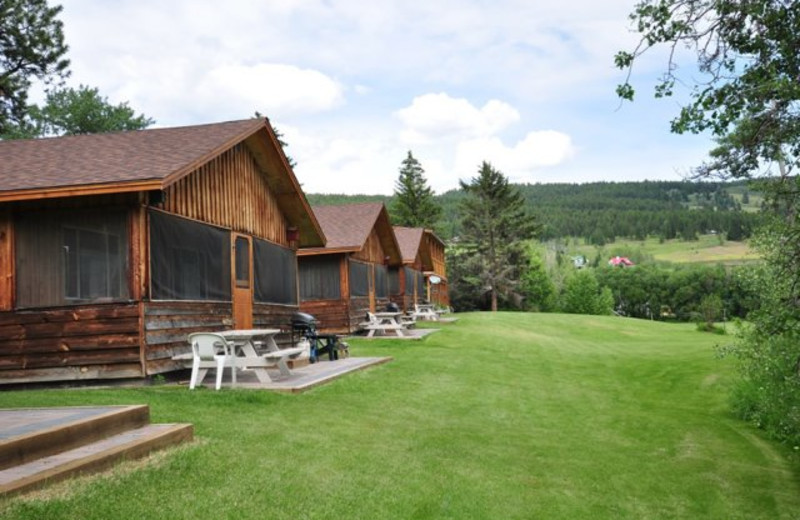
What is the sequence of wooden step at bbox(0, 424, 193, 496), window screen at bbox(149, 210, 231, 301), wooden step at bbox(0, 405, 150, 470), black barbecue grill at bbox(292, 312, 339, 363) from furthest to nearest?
black barbecue grill at bbox(292, 312, 339, 363), window screen at bbox(149, 210, 231, 301), wooden step at bbox(0, 405, 150, 470), wooden step at bbox(0, 424, 193, 496)

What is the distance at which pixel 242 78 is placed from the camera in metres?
40.7

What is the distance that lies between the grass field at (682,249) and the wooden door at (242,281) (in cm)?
10323

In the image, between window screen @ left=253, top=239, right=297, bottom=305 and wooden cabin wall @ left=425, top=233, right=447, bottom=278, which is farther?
wooden cabin wall @ left=425, top=233, right=447, bottom=278

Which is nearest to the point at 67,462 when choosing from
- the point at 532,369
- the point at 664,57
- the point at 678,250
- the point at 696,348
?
the point at 664,57

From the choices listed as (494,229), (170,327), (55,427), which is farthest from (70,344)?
(494,229)

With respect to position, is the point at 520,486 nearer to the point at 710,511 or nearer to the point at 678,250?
the point at 710,511

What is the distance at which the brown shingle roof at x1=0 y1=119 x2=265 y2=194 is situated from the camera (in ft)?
32.7

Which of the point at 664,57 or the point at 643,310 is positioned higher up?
the point at 664,57

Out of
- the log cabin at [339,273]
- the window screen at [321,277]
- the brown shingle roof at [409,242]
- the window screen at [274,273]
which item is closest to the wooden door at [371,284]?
the log cabin at [339,273]

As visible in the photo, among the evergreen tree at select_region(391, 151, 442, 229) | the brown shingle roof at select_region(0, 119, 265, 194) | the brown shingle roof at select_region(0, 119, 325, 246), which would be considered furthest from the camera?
the evergreen tree at select_region(391, 151, 442, 229)

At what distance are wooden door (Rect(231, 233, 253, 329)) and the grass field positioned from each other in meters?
103

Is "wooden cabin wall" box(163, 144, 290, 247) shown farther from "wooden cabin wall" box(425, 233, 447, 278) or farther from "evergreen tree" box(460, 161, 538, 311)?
"evergreen tree" box(460, 161, 538, 311)

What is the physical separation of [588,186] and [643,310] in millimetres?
70296

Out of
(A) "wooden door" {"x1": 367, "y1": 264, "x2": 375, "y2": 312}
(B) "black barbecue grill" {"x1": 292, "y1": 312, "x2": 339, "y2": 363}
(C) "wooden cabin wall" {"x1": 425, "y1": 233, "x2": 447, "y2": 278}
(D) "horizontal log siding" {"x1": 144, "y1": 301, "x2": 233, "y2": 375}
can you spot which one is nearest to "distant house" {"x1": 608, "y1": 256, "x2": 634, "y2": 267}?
(C) "wooden cabin wall" {"x1": 425, "y1": 233, "x2": 447, "y2": 278}
